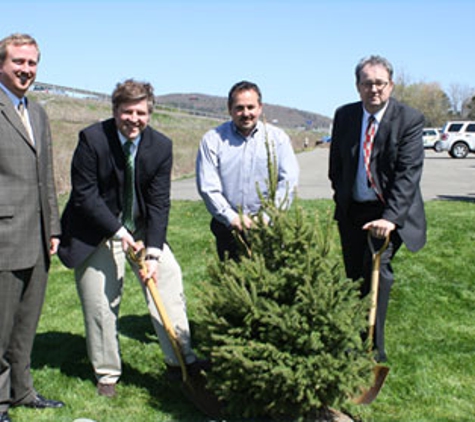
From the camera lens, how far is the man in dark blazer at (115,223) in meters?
4.44

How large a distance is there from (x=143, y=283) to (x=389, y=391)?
1.95 meters

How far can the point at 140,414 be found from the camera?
439 centimetres

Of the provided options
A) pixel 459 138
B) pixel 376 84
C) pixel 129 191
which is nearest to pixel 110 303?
pixel 129 191

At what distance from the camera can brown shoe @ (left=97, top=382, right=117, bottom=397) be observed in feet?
15.3

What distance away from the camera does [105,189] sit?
4.57m

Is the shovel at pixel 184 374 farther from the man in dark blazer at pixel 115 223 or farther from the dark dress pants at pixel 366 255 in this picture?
the dark dress pants at pixel 366 255

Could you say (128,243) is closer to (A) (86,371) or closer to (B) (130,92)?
(B) (130,92)

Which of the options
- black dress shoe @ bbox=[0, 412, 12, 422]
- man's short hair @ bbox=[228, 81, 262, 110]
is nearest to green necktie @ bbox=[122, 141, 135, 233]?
man's short hair @ bbox=[228, 81, 262, 110]

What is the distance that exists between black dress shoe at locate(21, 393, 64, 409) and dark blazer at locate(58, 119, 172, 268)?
3.18 feet

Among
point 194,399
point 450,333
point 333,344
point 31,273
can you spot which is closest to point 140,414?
point 194,399

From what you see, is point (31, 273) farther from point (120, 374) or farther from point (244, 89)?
point (244, 89)

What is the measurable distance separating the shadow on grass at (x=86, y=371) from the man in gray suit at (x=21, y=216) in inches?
28.4

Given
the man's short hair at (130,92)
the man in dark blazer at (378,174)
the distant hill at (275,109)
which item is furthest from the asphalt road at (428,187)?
the distant hill at (275,109)

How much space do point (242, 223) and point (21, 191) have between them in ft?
4.59
